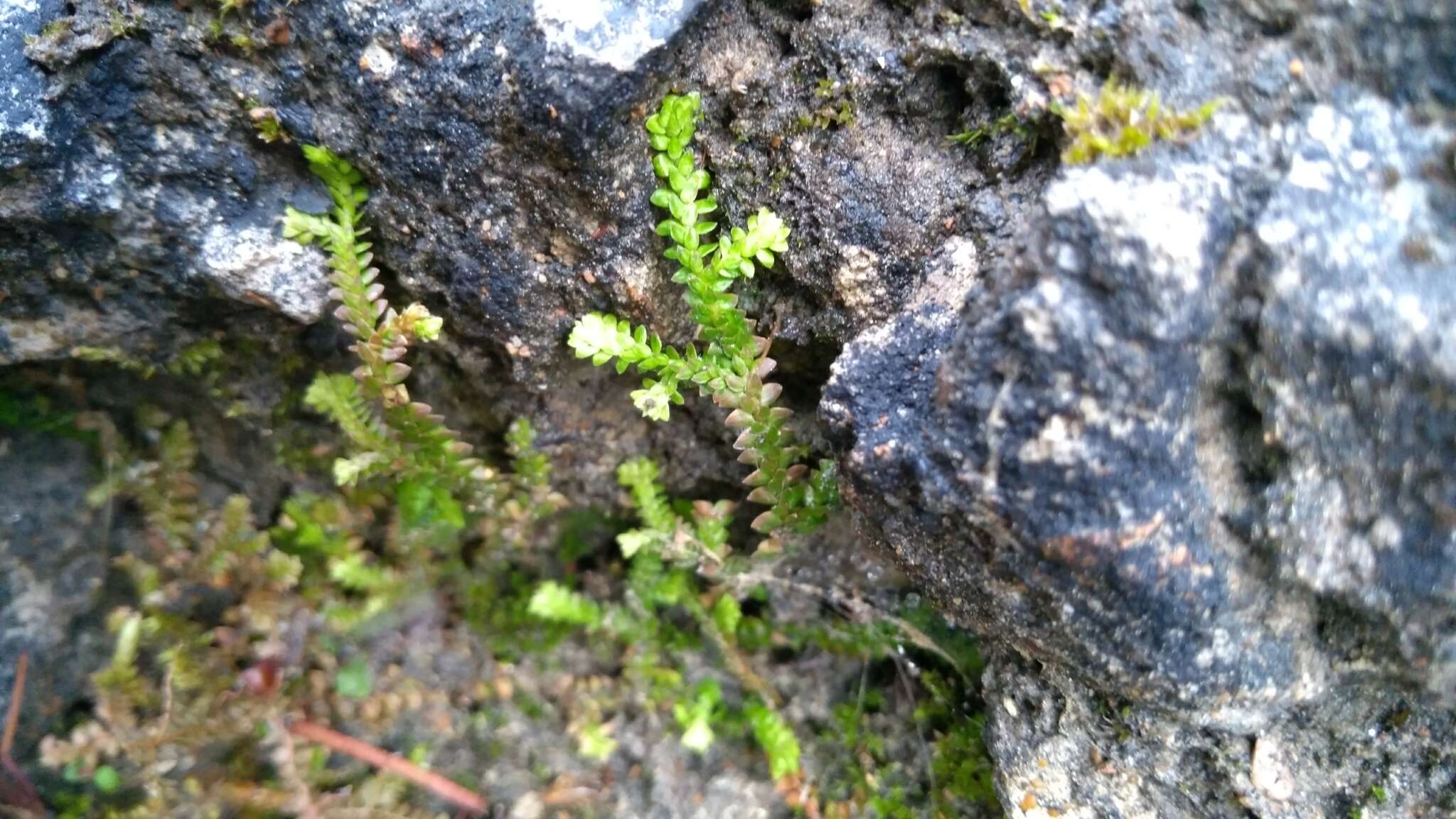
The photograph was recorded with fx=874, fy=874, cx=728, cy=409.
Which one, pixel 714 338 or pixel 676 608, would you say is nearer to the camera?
pixel 714 338

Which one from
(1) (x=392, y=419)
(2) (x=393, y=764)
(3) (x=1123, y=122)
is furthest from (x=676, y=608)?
(3) (x=1123, y=122)

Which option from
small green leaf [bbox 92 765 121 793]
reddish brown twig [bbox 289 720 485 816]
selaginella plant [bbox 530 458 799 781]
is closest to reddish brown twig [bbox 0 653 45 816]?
small green leaf [bbox 92 765 121 793]

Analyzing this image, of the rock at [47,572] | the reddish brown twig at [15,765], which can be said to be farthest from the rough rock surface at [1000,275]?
the reddish brown twig at [15,765]

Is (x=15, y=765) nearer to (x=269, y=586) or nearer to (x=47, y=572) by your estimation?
(x=47, y=572)

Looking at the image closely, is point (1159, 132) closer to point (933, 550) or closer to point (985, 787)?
point (933, 550)

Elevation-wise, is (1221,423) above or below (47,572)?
above

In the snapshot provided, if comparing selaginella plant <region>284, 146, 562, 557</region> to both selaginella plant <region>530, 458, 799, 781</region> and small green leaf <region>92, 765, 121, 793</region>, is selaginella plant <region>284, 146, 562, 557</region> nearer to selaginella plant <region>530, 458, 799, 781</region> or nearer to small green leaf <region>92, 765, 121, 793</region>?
selaginella plant <region>530, 458, 799, 781</region>

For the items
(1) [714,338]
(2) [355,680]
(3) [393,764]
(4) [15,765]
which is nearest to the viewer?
(1) [714,338]

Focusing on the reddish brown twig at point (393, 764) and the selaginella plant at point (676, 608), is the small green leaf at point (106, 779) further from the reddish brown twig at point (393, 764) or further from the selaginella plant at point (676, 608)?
the selaginella plant at point (676, 608)

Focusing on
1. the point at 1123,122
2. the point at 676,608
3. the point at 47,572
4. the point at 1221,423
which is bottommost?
the point at 47,572
